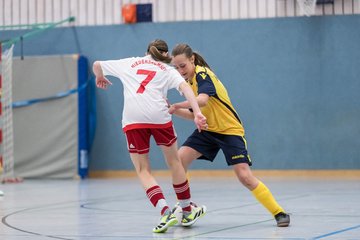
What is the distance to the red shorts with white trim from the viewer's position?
6.51 meters

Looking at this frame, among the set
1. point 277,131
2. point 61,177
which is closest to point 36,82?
point 61,177

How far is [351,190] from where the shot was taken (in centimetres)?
1116

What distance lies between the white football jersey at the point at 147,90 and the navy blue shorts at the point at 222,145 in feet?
1.83

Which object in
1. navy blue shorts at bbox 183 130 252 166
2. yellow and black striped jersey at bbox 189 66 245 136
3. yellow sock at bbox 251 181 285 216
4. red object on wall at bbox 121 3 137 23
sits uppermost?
red object on wall at bbox 121 3 137 23

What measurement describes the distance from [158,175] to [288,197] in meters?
6.60

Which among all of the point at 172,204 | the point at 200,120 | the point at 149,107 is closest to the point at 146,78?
the point at 149,107

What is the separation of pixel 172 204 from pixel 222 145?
8.87ft

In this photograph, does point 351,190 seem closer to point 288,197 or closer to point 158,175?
point 288,197

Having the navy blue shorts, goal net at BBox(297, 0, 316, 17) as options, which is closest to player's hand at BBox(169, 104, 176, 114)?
the navy blue shorts

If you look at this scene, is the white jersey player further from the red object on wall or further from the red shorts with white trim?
the red object on wall

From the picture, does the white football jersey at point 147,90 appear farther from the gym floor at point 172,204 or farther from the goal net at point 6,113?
the goal net at point 6,113

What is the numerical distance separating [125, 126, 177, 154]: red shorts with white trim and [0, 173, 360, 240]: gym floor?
712 mm

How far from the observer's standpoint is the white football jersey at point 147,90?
647cm

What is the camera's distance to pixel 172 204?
30.6 feet
